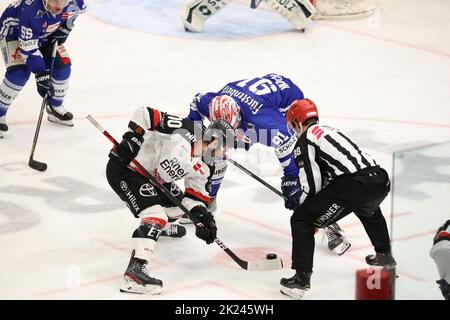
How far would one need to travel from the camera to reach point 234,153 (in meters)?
7.84

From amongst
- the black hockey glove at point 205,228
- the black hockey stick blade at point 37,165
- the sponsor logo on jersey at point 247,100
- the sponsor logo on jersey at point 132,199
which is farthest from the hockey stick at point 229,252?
the black hockey stick blade at point 37,165

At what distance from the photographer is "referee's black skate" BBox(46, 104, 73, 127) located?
848 cm

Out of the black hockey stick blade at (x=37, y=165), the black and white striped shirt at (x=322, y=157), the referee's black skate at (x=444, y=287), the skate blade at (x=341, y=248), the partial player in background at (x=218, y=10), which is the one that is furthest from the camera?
the partial player in background at (x=218, y=10)

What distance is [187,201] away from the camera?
6.07m

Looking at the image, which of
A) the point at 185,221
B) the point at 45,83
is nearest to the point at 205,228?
the point at 185,221

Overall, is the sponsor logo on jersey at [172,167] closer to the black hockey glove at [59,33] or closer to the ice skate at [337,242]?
the ice skate at [337,242]

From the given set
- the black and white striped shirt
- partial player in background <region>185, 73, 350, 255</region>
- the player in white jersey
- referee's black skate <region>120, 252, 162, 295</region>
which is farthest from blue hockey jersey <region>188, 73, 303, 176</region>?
referee's black skate <region>120, 252, 162, 295</region>

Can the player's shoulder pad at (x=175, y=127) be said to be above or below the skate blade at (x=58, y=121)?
above

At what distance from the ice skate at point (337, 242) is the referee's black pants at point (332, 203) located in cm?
65

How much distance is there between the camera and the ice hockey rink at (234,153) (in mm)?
5543

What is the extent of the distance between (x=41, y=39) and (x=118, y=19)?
11.6ft

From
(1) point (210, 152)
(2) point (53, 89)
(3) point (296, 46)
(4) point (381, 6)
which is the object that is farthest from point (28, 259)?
(4) point (381, 6)

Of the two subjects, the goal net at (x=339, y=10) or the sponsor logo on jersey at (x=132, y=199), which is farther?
the goal net at (x=339, y=10)

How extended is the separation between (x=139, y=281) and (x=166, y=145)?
0.82 metres
